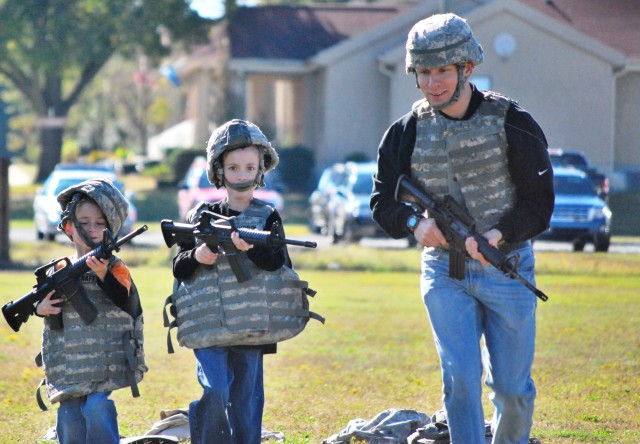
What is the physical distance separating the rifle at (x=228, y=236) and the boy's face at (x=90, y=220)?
1.20 ft

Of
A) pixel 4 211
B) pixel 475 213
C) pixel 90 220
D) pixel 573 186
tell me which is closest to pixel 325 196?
pixel 573 186

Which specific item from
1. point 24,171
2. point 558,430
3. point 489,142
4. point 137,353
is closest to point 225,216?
point 137,353

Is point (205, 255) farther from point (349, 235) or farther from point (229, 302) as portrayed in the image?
point (349, 235)

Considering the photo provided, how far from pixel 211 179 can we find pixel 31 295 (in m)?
1.04

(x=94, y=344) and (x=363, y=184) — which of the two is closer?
(x=94, y=344)

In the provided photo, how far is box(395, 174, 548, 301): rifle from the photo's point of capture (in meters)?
5.05

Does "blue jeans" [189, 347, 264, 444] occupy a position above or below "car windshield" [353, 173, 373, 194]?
below

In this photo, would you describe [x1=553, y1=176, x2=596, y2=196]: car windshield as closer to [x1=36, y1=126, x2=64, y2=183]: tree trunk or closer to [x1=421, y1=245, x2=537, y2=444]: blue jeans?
[x1=421, y1=245, x2=537, y2=444]: blue jeans

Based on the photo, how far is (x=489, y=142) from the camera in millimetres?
5250

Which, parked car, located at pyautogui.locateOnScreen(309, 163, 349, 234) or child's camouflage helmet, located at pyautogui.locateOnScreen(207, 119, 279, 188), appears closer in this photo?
child's camouflage helmet, located at pyautogui.locateOnScreen(207, 119, 279, 188)

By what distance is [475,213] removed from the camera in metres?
5.29

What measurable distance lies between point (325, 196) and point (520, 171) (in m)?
22.4

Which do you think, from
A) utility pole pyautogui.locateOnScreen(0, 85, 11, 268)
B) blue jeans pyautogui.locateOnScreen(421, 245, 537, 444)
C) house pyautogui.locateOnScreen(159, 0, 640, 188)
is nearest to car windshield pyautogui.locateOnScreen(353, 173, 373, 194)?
utility pole pyautogui.locateOnScreen(0, 85, 11, 268)

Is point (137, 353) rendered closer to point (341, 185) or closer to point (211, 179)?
point (211, 179)
